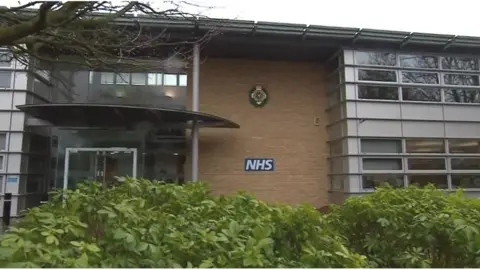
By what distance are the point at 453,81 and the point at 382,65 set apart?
2556 millimetres

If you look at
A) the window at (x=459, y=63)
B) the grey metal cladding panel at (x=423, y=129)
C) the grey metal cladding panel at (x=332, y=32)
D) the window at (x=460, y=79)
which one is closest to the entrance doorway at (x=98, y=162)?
the grey metal cladding panel at (x=332, y=32)

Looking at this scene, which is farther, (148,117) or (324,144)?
(324,144)

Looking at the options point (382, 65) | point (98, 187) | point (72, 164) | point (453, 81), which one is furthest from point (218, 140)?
point (98, 187)

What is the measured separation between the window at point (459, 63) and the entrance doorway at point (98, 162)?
424 inches

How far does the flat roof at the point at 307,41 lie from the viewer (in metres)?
13.0

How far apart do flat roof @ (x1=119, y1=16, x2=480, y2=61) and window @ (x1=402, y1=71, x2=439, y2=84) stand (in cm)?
84

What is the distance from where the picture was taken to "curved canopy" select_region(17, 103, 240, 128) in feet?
38.6

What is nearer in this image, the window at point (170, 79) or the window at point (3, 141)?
the window at point (3, 141)

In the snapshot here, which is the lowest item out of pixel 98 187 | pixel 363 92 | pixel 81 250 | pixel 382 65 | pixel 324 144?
pixel 81 250

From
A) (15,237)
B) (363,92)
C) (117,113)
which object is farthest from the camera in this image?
(363,92)

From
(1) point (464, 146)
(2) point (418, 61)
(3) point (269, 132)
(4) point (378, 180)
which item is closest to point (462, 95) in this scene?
(1) point (464, 146)

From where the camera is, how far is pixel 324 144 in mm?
14844

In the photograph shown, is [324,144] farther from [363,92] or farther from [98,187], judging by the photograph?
[98,187]

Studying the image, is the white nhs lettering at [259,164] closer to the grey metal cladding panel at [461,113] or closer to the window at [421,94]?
the window at [421,94]
